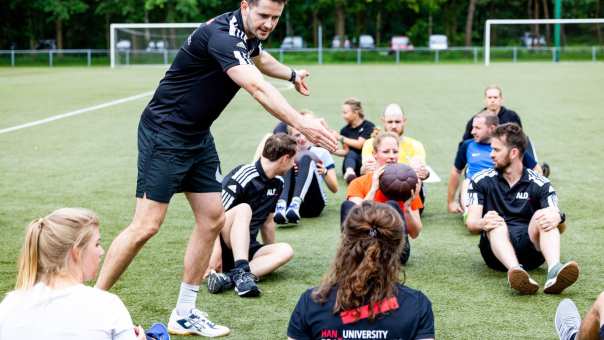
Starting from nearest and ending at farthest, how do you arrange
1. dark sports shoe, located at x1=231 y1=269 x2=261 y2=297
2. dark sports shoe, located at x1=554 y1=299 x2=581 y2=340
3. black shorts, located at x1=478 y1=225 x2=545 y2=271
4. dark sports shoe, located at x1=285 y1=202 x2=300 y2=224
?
dark sports shoe, located at x1=554 y1=299 x2=581 y2=340 → dark sports shoe, located at x1=231 y1=269 x2=261 y2=297 → black shorts, located at x1=478 y1=225 x2=545 y2=271 → dark sports shoe, located at x1=285 y1=202 x2=300 y2=224

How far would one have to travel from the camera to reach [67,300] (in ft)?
10.9

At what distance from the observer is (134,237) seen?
5121 millimetres

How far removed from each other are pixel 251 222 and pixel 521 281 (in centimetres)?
204

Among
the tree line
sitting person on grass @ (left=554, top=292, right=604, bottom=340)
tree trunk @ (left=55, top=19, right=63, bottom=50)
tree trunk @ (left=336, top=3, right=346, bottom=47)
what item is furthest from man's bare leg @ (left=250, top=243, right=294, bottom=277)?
tree trunk @ (left=55, top=19, right=63, bottom=50)

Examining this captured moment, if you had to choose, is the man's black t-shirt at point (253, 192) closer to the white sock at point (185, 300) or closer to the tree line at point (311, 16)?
the white sock at point (185, 300)

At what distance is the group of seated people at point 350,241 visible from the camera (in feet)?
Result: 10.9

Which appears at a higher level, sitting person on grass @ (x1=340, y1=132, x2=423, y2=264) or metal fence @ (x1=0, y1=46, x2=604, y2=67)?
metal fence @ (x1=0, y1=46, x2=604, y2=67)

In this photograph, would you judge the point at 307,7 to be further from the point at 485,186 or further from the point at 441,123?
the point at 485,186

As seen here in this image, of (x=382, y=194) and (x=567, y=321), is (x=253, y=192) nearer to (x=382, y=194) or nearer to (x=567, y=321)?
(x=382, y=194)

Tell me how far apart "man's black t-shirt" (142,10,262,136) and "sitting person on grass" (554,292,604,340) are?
2.22 meters

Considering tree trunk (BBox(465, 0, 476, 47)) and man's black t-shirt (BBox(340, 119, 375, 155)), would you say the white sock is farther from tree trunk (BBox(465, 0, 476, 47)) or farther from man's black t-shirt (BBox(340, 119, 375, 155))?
tree trunk (BBox(465, 0, 476, 47))

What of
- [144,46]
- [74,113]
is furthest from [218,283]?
[144,46]

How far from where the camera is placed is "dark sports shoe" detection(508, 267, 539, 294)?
5.96 m

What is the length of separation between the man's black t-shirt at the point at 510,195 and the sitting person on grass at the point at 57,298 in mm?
3896
